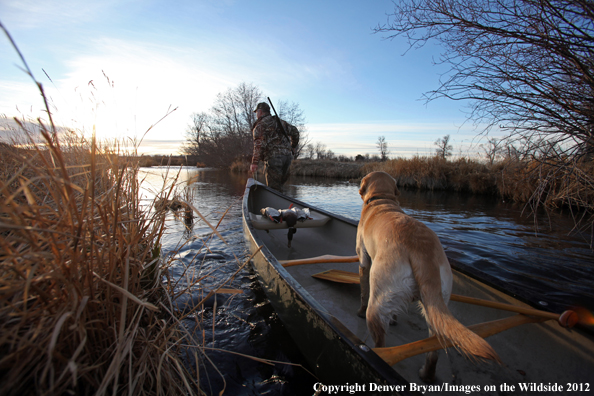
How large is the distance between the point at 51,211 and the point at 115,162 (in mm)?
781

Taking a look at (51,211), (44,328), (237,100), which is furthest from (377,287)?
(237,100)

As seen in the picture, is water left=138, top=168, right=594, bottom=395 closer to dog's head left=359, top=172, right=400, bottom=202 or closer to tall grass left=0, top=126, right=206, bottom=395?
tall grass left=0, top=126, right=206, bottom=395

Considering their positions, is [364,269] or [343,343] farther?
[364,269]

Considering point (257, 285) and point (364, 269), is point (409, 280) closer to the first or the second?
point (364, 269)

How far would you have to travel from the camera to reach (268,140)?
825 cm

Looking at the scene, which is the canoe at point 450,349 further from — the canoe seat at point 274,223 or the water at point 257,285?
the canoe seat at point 274,223

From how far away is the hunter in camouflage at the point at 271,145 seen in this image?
814 centimetres

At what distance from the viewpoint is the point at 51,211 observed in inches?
51.7

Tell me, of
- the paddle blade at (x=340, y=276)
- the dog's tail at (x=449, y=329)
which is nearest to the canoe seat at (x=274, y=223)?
the paddle blade at (x=340, y=276)

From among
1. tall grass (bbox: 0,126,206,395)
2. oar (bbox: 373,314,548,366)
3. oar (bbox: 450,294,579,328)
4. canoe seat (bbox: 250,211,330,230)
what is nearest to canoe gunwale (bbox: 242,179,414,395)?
oar (bbox: 373,314,548,366)

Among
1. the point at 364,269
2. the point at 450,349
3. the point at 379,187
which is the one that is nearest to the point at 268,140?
the point at 379,187

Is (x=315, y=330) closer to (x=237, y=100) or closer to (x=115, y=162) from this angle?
(x=115, y=162)

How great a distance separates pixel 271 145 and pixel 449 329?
7.43m

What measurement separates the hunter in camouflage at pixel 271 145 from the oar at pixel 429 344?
663cm
